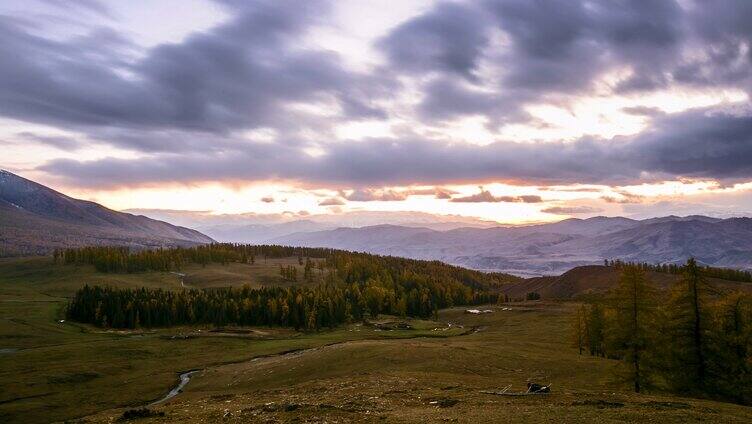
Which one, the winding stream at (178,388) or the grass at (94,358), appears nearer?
the winding stream at (178,388)

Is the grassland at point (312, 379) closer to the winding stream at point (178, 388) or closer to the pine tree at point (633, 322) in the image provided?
the winding stream at point (178, 388)

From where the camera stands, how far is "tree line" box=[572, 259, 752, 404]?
1890 inches

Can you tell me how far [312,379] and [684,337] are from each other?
45519mm

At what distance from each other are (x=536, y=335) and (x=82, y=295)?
156m

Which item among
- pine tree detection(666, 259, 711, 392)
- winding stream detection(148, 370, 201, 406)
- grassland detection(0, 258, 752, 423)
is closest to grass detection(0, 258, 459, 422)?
grassland detection(0, 258, 752, 423)

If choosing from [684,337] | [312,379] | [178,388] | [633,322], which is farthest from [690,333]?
[178,388]

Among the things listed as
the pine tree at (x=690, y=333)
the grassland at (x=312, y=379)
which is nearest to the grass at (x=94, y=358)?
the grassland at (x=312, y=379)

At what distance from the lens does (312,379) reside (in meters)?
66.4

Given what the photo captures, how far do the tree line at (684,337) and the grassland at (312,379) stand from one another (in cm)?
430

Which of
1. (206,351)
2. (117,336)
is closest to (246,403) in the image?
(206,351)

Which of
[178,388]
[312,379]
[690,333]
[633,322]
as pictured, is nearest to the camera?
A: [690,333]

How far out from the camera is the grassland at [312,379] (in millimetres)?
35922

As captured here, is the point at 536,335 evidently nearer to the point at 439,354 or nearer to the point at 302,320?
the point at 439,354

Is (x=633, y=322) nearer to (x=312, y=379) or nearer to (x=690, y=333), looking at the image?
(x=690, y=333)
